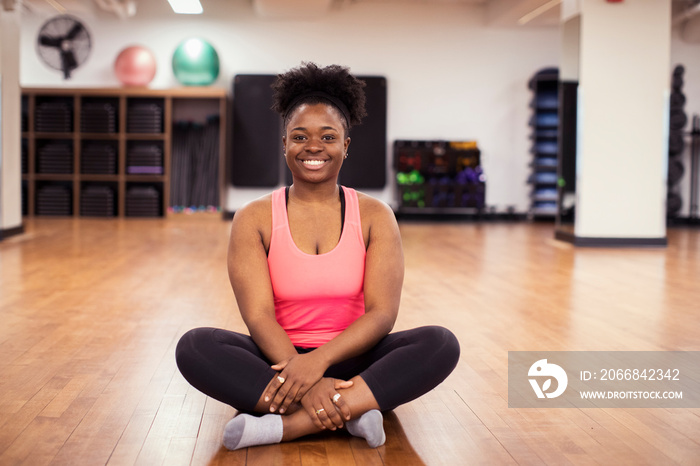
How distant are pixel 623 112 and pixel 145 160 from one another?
18.9 feet

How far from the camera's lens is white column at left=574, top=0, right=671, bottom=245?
6.57 metres

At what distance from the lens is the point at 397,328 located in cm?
322

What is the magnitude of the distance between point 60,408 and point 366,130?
8063 millimetres

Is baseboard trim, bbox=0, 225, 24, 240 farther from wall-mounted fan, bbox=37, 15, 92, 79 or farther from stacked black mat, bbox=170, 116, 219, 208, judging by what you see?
wall-mounted fan, bbox=37, 15, 92, 79

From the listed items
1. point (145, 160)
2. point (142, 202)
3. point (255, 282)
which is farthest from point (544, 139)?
point (255, 282)

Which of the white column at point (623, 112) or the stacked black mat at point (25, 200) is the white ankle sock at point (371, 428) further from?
the stacked black mat at point (25, 200)

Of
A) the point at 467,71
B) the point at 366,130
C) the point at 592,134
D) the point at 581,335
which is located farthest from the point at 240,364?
the point at 467,71

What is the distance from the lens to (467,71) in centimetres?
1014

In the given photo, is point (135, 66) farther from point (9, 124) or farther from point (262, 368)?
point (262, 368)

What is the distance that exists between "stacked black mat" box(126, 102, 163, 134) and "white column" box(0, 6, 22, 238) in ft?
8.04

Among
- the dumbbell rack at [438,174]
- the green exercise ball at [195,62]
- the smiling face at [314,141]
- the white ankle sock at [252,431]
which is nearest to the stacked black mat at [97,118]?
the green exercise ball at [195,62]

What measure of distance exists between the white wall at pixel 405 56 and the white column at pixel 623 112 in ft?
11.6

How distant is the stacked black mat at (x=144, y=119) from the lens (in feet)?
30.9

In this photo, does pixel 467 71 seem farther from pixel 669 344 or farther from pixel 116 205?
pixel 669 344
